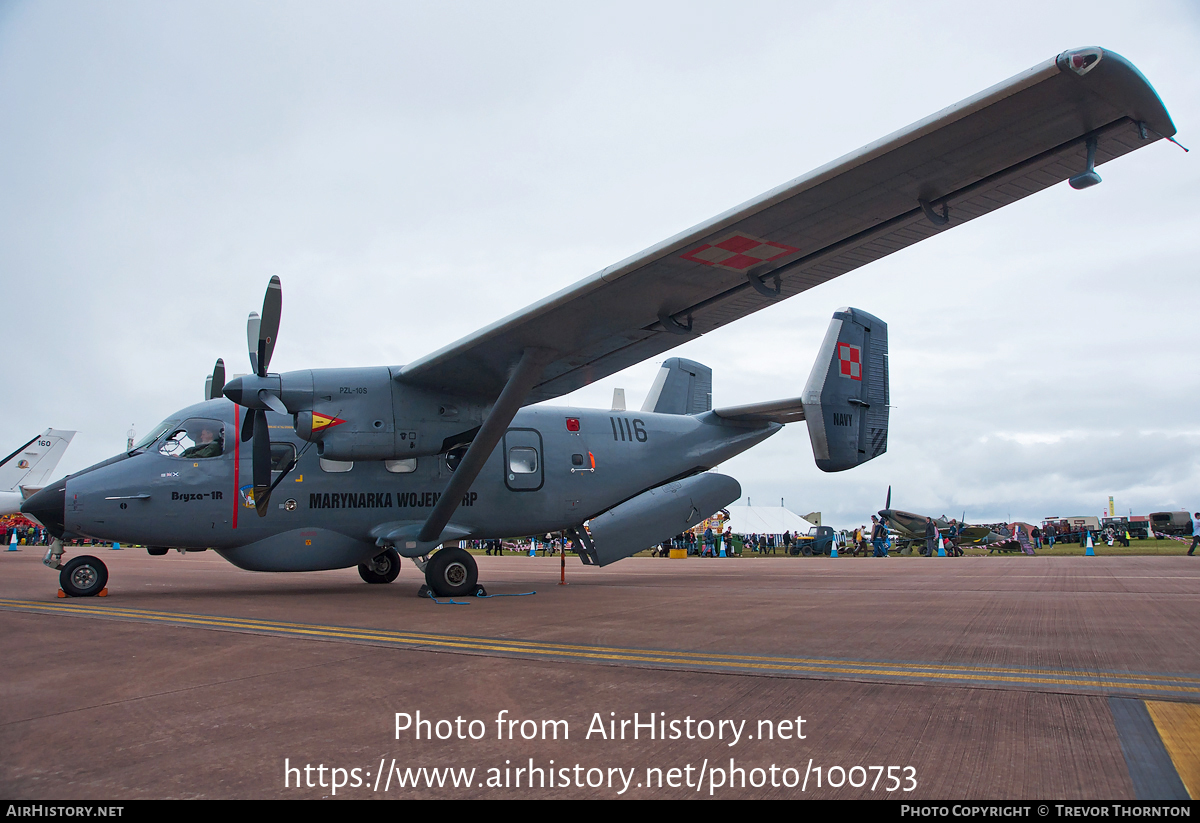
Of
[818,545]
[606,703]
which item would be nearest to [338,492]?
[606,703]

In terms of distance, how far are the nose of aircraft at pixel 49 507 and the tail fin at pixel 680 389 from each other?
1160 centimetres

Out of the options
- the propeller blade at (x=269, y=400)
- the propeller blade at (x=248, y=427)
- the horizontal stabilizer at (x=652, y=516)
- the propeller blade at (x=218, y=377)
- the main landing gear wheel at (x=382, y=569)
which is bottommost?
the main landing gear wheel at (x=382, y=569)

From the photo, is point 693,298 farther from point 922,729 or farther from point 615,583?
point 615,583

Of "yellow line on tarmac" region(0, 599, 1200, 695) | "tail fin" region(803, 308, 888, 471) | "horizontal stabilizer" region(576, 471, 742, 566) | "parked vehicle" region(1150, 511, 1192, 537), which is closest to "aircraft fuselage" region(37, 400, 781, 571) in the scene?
"horizontal stabilizer" region(576, 471, 742, 566)

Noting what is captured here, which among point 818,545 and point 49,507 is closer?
point 49,507

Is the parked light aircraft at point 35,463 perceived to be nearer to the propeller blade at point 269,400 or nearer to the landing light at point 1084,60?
the propeller blade at point 269,400

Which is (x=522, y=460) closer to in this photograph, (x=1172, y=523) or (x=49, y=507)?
(x=49, y=507)

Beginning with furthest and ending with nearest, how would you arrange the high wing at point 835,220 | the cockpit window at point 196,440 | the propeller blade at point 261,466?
the cockpit window at point 196,440 → the propeller blade at point 261,466 → the high wing at point 835,220

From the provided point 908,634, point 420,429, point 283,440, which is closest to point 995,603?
point 908,634

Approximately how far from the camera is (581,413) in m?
13.6

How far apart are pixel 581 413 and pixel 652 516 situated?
2.56 m

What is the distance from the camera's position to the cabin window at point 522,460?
12.4 m

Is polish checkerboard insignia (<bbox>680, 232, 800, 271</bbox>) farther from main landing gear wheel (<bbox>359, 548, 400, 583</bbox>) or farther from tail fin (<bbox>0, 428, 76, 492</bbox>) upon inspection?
tail fin (<bbox>0, 428, 76, 492</bbox>)

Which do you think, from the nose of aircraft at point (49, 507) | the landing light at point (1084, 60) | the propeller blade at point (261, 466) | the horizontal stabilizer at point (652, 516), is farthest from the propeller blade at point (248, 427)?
the landing light at point (1084, 60)
